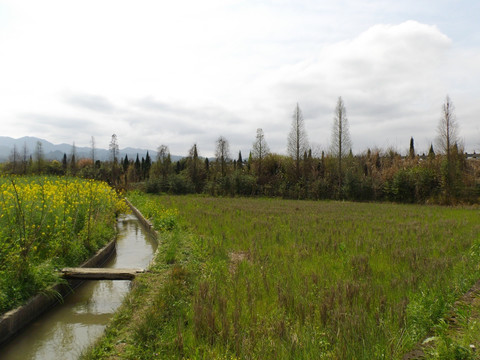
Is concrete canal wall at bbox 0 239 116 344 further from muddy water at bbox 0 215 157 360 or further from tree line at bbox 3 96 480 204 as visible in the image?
tree line at bbox 3 96 480 204

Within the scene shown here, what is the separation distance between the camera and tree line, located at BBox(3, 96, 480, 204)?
2509cm

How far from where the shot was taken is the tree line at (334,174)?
25.1 m

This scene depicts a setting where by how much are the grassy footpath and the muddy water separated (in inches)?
28.5

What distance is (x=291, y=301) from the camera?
412 cm

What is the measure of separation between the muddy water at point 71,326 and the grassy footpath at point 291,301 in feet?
2.37

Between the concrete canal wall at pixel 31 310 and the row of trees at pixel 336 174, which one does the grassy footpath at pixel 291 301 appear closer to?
the concrete canal wall at pixel 31 310

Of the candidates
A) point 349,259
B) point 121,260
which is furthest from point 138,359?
point 121,260

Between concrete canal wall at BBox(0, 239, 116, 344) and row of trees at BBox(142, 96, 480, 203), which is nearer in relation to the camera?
concrete canal wall at BBox(0, 239, 116, 344)

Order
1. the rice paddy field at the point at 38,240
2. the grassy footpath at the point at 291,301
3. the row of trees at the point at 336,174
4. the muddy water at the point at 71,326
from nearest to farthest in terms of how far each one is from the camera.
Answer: the grassy footpath at the point at 291,301 → the muddy water at the point at 71,326 → the rice paddy field at the point at 38,240 → the row of trees at the point at 336,174

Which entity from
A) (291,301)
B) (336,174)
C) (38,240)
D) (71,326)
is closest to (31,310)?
(71,326)

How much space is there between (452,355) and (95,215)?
9495mm

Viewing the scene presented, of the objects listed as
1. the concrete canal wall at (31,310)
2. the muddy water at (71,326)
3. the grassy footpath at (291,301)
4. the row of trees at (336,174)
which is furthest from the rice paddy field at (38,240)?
the row of trees at (336,174)

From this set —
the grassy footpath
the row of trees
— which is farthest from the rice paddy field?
the row of trees

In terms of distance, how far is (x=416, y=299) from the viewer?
4.15 meters
